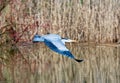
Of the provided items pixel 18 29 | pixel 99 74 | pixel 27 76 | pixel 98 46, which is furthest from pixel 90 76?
pixel 98 46

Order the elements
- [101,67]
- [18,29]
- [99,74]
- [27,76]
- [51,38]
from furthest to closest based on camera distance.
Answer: [18,29] → [101,67] → [99,74] → [27,76] → [51,38]

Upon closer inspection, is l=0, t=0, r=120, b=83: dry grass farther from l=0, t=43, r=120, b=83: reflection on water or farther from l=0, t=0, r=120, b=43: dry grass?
l=0, t=43, r=120, b=83: reflection on water

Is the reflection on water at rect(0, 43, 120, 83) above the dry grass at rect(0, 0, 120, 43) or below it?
below

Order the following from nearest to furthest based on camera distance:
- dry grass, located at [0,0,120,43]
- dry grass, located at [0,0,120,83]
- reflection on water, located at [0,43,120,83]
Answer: reflection on water, located at [0,43,120,83]
dry grass, located at [0,0,120,83]
dry grass, located at [0,0,120,43]

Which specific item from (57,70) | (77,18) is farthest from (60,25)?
(57,70)

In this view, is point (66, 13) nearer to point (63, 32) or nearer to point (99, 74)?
point (63, 32)

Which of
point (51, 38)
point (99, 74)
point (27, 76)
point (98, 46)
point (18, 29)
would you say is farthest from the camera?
point (98, 46)

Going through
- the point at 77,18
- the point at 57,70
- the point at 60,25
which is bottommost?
the point at 57,70

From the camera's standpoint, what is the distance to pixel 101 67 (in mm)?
7273

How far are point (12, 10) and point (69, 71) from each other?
4.81m

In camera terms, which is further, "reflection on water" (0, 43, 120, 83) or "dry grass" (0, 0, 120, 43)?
"dry grass" (0, 0, 120, 43)

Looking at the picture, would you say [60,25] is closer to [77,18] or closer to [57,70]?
[77,18]

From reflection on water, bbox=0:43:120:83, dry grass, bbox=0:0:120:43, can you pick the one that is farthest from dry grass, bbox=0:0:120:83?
reflection on water, bbox=0:43:120:83

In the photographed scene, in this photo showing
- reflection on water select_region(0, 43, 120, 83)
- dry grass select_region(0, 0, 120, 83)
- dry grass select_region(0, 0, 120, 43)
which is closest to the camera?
reflection on water select_region(0, 43, 120, 83)
